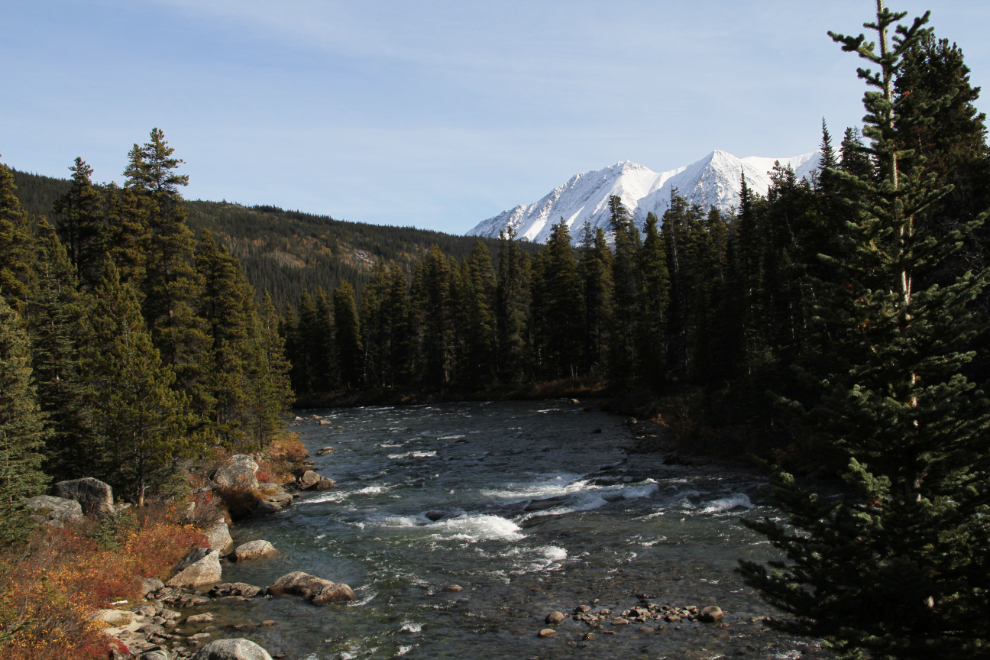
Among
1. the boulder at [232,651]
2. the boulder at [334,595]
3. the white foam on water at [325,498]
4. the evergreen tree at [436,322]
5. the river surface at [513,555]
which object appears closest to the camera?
the boulder at [232,651]

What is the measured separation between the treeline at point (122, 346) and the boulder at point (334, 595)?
7804mm

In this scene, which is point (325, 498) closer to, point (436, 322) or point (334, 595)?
point (334, 595)

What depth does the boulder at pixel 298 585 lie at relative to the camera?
16609 mm

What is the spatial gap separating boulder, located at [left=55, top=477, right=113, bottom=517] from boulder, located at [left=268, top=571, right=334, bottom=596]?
20.4 feet

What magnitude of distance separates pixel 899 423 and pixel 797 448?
70.7ft

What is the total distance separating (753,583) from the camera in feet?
27.0

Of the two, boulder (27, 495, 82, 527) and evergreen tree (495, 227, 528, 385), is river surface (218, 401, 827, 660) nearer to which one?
boulder (27, 495, 82, 527)

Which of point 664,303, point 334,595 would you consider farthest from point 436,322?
point 334,595

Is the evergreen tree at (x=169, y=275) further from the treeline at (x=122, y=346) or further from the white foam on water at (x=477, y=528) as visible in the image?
the white foam on water at (x=477, y=528)

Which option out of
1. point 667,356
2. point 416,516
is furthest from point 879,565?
point 667,356

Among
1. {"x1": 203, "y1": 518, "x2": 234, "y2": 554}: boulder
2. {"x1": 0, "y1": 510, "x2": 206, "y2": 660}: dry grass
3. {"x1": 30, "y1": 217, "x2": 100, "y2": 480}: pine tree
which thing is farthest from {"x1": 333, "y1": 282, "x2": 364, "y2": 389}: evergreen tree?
{"x1": 0, "y1": 510, "x2": 206, "y2": 660}: dry grass

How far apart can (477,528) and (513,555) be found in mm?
3238

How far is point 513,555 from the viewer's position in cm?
1873

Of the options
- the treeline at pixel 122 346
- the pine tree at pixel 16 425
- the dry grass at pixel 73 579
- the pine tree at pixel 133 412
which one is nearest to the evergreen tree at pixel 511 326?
the treeline at pixel 122 346
